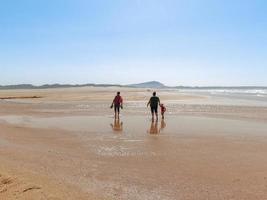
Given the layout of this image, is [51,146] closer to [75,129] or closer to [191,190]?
[75,129]

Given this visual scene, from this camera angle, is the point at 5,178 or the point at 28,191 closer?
the point at 28,191

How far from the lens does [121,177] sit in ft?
26.5

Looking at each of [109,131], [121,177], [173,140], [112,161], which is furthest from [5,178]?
[109,131]

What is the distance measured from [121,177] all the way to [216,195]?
211cm

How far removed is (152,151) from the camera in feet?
36.6

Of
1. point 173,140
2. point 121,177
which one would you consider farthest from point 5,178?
point 173,140

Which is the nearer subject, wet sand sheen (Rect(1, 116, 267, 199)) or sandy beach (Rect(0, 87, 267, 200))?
sandy beach (Rect(0, 87, 267, 200))

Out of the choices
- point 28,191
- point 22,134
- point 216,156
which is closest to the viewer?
point 28,191

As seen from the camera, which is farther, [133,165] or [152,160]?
[152,160]

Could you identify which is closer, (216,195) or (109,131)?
(216,195)

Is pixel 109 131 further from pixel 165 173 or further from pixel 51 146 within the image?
pixel 165 173

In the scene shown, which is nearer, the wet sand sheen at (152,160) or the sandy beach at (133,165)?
the sandy beach at (133,165)

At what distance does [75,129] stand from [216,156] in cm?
790

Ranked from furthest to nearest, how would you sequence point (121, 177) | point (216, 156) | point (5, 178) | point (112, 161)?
point (216, 156) → point (112, 161) → point (121, 177) → point (5, 178)
